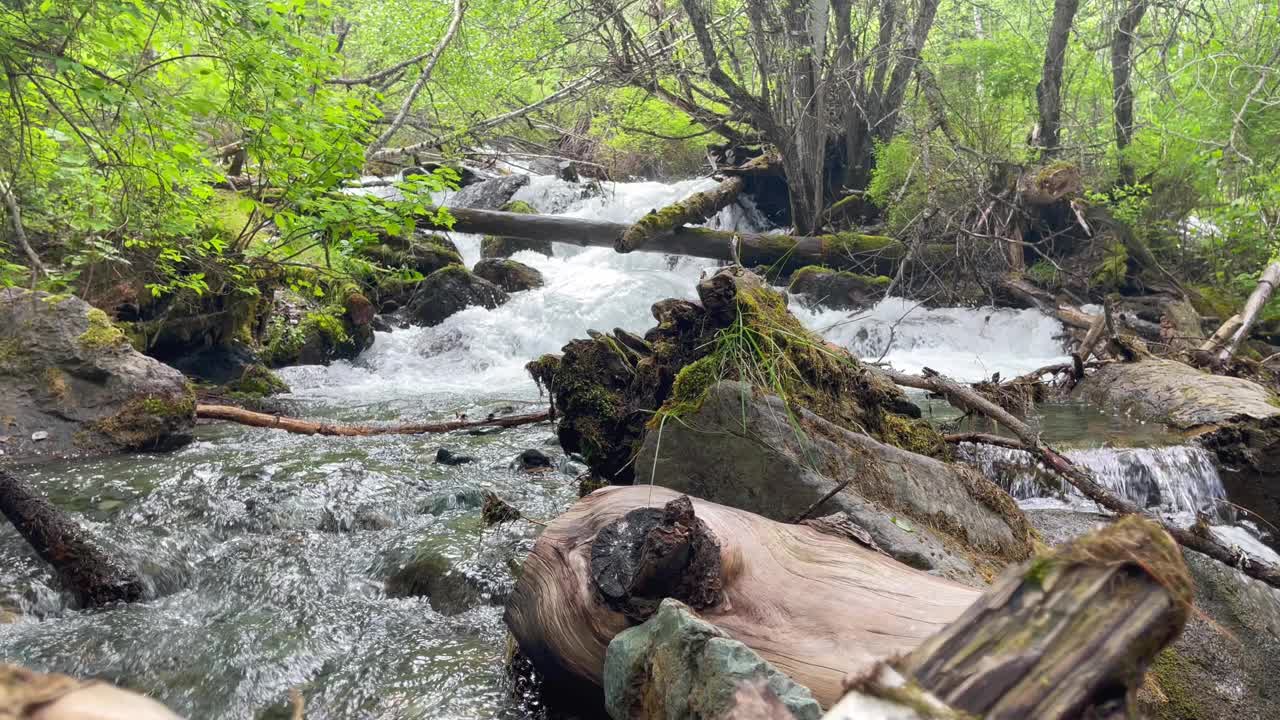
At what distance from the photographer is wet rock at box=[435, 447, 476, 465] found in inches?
233

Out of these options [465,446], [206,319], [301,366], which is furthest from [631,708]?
[301,366]

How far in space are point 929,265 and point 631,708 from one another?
10.7 metres

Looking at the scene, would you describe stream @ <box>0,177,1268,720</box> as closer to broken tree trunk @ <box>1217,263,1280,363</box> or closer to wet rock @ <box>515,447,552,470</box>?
wet rock @ <box>515,447,552,470</box>

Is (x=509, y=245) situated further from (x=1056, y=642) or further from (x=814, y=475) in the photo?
(x=1056, y=642)

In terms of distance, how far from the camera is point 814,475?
124 inches

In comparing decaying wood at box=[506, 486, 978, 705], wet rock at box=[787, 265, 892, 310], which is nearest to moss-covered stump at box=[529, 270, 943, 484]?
decaying wood at box=[506, 486, 978, 705]

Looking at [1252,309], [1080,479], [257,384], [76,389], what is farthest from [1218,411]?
[257,384]

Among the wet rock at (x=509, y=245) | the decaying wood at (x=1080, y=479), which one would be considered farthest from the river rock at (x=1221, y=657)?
the wet rock at (x=509, y=245)

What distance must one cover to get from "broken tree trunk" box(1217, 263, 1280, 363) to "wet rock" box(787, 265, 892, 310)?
15.6ft

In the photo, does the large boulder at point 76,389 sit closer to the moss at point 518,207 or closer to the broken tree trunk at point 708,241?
the broken tree trunk at point 708,241

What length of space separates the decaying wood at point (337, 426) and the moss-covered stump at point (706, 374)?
179 centimetres

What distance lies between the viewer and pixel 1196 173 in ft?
36.5

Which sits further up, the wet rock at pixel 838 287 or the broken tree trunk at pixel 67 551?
the wet rock at pixel 838 287

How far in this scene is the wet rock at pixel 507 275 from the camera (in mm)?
14359
